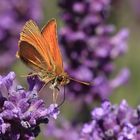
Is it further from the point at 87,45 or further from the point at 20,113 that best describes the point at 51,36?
the point at 87,45

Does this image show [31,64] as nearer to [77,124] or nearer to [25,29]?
[25,29]

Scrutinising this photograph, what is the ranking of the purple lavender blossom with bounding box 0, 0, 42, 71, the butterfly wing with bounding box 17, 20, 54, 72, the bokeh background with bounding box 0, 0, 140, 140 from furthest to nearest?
the bokeh background with bounding box 0, 0, 140, 140
the purple lavender blossom with bounding box 0, 0, 42, 71
the butterfly wing with bounding box 17, 20, 54, 72

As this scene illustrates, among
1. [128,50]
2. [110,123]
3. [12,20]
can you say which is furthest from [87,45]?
[128,50]

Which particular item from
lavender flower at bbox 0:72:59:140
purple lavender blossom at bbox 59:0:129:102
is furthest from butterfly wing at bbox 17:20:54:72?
purple lavender blossom at bbox 59:0:129:102

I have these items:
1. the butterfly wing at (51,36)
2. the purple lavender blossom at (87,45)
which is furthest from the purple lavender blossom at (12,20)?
the butterfly wing at (51,36)

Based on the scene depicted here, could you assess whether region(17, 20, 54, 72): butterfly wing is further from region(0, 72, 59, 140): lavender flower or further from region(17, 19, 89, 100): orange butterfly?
region(0, 72, 59, 140): lavender flower

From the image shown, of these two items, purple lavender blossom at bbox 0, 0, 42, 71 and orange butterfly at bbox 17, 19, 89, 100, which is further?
purple lavender blossom at bbox 0, 0, 42, 71
